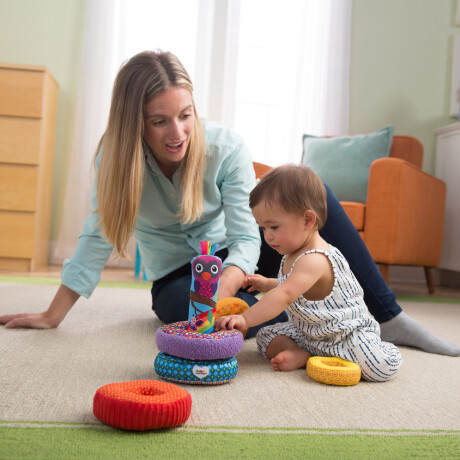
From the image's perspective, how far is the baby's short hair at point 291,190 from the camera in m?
1.17

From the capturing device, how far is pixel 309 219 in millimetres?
1212

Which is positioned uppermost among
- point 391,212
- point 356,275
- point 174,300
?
point 391,212

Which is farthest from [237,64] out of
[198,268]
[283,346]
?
[198,268]

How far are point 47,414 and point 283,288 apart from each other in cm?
51

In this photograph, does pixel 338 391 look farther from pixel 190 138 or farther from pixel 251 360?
pixel 190 138

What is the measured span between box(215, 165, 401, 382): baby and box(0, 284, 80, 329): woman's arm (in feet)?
1.72

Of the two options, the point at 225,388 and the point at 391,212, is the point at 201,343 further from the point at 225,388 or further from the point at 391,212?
the point at 391,212

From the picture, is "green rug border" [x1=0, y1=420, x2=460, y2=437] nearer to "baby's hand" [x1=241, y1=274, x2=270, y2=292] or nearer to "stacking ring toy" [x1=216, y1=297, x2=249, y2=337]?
"stacking ring toy" [x1=216, y1=297, x2=249, y2=337]

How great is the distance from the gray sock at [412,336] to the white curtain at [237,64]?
2306 millimetres

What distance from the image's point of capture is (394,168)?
8.72 ft

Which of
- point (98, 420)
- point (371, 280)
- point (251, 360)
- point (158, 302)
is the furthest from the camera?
point (158, 302)

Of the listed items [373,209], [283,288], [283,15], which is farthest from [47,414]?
[283,15]

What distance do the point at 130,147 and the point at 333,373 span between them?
704 mm

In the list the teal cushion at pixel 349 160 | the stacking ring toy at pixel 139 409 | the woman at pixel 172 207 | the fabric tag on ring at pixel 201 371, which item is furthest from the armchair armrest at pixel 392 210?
the stacking ring toy at pixel 139 409
